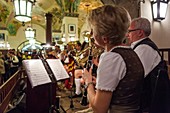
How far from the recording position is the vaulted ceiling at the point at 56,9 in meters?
3.96

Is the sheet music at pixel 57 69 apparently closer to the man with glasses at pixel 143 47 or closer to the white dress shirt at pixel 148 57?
the man with glasses at pixel 143 47

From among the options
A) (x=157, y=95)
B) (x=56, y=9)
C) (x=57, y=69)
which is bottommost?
(x=157, y=95)

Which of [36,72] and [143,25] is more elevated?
[143,25]

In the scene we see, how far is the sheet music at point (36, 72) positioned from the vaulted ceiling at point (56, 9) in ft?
7.08

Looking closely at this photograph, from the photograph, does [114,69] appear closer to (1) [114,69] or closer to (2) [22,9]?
(1) [114,69]

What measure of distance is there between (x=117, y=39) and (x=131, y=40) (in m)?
1.05

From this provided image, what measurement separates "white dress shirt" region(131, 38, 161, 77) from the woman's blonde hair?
31.9 inches

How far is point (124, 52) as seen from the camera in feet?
3.93

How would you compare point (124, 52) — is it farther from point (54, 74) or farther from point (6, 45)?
point (6, 45)

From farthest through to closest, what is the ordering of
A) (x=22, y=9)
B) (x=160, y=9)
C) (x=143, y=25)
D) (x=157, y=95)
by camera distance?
(x=22, y=9) → (x=160, y=9) → (x=143, y=25) → (x=157, y=95)

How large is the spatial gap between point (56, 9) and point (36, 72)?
45.0ft

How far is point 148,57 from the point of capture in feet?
6.48

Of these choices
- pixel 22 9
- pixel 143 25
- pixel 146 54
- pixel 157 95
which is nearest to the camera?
pixel 157 95

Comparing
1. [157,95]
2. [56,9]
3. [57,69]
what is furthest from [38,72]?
[56,9]
